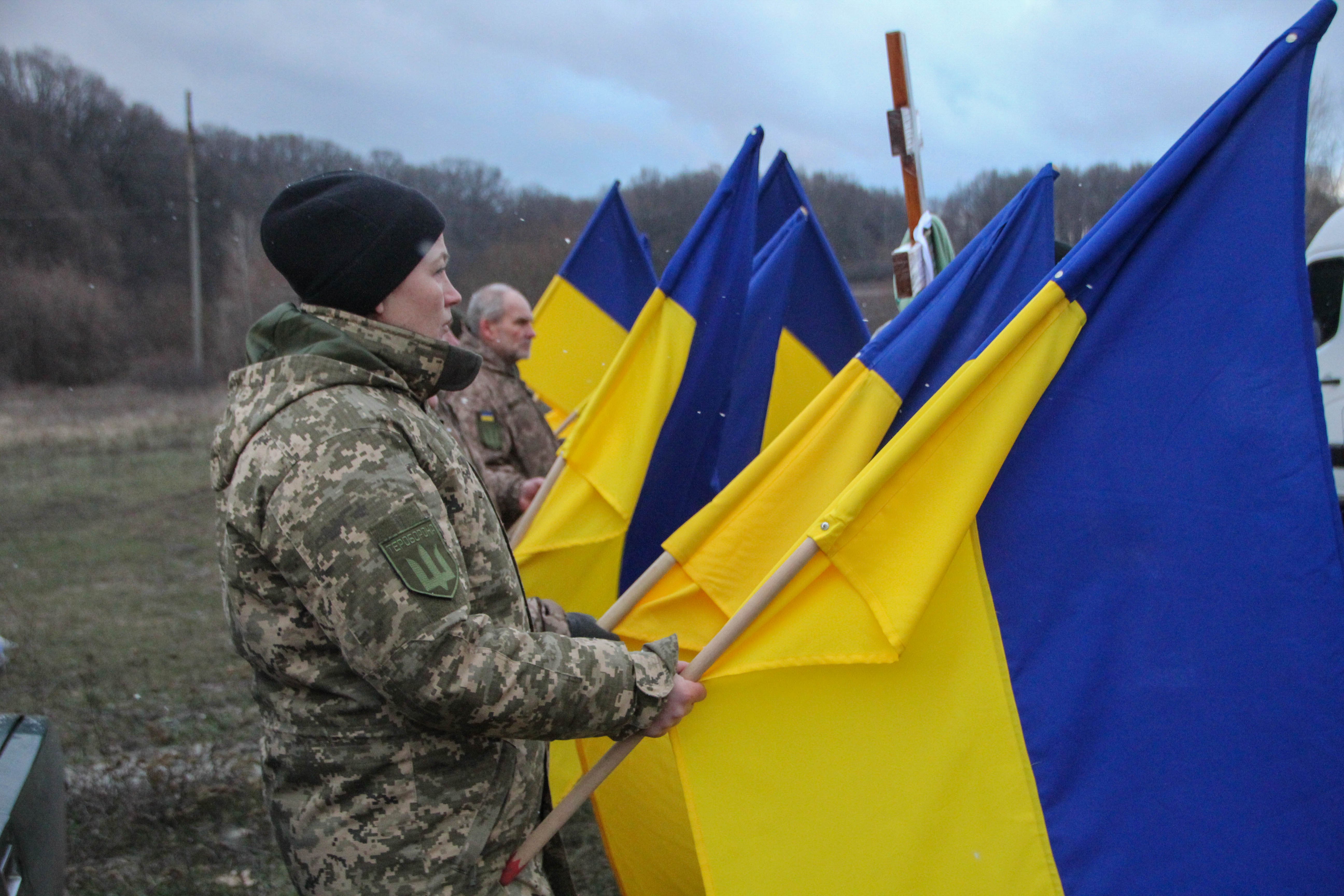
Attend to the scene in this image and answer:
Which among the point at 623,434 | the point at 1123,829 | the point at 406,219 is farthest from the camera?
the point at 623,434

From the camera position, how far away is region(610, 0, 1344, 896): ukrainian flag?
1812mm

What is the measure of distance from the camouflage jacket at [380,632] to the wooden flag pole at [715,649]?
15 cm

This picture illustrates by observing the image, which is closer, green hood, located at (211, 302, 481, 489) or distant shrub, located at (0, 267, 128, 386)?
green hood, located at (211, 302, 481, 489)

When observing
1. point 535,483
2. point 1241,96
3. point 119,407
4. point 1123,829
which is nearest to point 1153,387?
point 1241,96

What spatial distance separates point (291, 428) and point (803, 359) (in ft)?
8.66

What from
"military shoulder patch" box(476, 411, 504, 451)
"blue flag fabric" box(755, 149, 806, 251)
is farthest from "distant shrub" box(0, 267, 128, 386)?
"blue flag fabric" box(755, 149, 806, 251)

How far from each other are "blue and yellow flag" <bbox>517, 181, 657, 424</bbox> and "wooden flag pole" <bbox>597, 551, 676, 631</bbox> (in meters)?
3.32

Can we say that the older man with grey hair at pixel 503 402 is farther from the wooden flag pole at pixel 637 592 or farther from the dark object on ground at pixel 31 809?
the dark object on ground at pixel 31 809

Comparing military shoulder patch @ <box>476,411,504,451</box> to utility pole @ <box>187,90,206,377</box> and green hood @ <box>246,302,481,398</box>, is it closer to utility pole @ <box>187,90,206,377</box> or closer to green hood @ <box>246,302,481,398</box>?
green hood @ <box>246,302,481,398</box>

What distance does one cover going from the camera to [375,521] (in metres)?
1.33

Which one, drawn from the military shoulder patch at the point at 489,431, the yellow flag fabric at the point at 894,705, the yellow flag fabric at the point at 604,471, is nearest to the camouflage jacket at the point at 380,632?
the yellow flag fabric at the point at 894,705

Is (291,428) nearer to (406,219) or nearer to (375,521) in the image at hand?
(375,521)

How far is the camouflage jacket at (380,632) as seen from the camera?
1.34 metres

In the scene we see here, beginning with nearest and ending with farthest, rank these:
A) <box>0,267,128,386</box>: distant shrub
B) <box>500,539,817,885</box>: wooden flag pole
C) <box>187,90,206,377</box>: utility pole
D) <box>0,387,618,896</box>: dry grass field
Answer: <box>500,539,817,885</box>: wooden flag pole < <box>0,387,618,896</box>: dry grass field < <box>0,267,128,386</box>: distant shrub < <box>187,90,206,377</box>: utility pole
